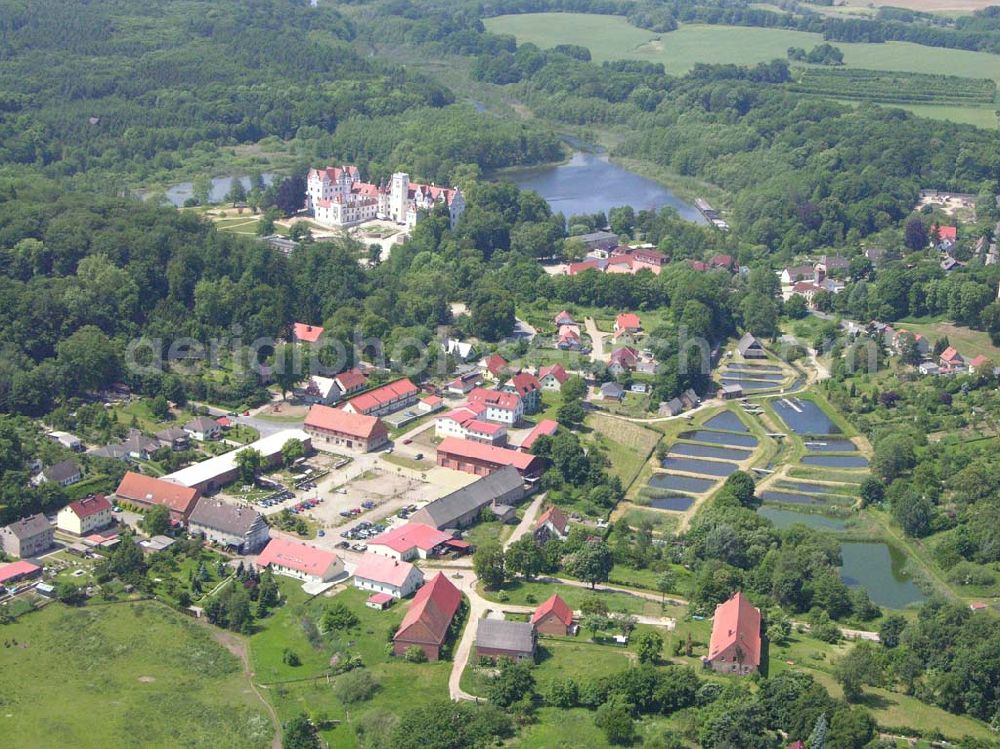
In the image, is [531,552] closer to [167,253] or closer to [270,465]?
[270,465]

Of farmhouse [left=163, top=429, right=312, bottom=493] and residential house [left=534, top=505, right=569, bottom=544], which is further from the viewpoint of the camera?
farmhouse [left=163, top=429, right=312, bottom=493]

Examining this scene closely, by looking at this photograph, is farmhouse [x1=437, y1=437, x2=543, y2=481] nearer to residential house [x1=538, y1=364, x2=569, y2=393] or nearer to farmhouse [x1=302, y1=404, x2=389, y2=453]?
farmhouse [x1=302, y1=404, x2=389, y2=453]

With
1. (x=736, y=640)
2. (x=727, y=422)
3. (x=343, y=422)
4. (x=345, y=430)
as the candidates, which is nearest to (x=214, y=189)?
(x=343, y=422)

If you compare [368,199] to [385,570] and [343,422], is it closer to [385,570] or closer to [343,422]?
[343,422]

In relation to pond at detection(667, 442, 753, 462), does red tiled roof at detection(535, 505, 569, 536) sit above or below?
above

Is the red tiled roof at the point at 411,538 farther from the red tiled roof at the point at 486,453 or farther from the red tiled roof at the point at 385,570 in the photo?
the red tiled roof at the point at 486,453

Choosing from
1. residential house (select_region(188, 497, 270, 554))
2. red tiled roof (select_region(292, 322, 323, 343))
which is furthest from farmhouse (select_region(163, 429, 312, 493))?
red tiled roof (select_region(292, 322, 323, 343))

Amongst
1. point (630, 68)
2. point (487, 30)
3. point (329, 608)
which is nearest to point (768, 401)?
point (329, 608)
